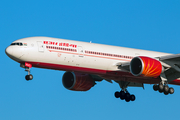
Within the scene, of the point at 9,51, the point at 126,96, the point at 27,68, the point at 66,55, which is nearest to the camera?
the point at 9,51

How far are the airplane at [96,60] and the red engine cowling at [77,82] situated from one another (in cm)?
402

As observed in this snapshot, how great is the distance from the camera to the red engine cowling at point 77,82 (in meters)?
54.3

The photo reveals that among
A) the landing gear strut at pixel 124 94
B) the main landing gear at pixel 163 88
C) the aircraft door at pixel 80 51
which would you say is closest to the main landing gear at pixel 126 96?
the landing gear strut at pixel 124 94

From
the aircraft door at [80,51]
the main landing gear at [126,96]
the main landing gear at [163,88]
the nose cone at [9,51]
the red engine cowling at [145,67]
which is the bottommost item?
the main landing gear at [163,88]

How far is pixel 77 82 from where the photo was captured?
5422 centimetres

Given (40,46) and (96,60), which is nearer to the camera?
(40,46)

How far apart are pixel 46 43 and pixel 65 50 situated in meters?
2.21

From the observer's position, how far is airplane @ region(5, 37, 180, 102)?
44759mm

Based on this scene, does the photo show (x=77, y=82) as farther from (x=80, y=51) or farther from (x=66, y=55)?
(x=66, y=55)

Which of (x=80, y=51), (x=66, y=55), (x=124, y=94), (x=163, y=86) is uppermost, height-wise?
(x=80, y=51)

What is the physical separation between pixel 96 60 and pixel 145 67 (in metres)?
5.57

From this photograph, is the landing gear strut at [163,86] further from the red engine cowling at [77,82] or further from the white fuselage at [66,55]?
the red engine cowling at [77,82]

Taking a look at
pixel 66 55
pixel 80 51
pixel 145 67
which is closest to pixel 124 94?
pixel 145 67

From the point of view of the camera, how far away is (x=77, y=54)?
46.3 metres
